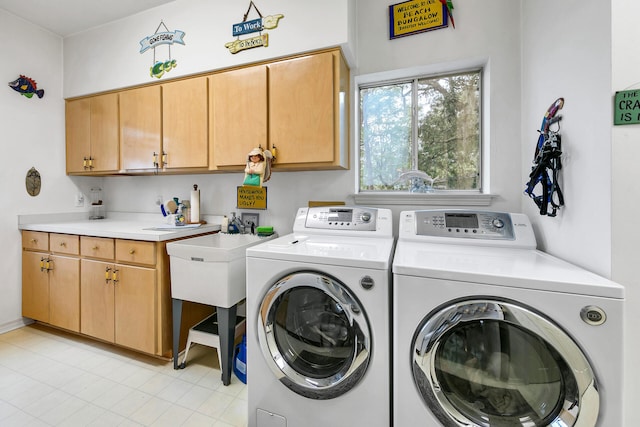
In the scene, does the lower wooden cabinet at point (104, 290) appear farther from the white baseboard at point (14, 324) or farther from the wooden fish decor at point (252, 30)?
the wooden fish decor at point (252, 30)

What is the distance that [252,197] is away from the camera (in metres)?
2.28

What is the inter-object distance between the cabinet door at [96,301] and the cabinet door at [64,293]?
0.06 m

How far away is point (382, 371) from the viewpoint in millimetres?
1059

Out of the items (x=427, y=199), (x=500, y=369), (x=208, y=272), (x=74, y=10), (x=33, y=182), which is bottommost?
(x=500, y=369)

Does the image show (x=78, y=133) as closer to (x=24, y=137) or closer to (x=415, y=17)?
(x=24, y=137)

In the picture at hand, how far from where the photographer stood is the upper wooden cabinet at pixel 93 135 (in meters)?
2.41

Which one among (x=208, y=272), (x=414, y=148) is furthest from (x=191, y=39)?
(x=414, y=148)

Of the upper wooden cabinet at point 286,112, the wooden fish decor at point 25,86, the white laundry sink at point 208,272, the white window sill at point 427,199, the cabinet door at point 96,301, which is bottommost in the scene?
the cabinet door at point 96,301

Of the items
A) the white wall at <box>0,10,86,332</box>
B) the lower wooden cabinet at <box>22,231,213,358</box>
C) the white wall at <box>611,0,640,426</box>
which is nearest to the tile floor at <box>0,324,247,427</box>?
the lower wooden cabinet at <box>22,231,213,358</box>

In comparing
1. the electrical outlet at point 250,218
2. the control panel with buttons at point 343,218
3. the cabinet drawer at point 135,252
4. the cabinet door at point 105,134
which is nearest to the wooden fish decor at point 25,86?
the cabinet door at point 105,134

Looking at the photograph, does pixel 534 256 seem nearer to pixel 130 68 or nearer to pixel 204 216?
pixel 204 216

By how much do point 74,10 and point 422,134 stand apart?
3106mm

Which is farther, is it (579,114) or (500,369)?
(579,114)

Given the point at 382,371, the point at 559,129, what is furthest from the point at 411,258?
the point at 559,129
